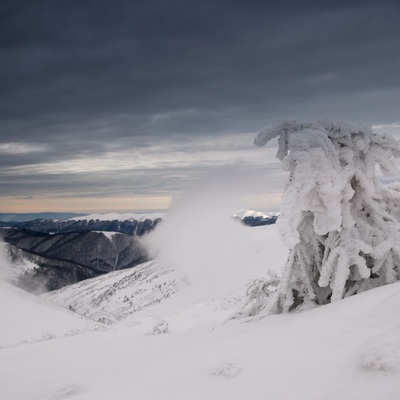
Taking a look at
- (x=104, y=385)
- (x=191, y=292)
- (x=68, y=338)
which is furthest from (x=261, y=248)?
(x=104, y=385)

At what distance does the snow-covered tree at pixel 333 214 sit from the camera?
880 centimetres

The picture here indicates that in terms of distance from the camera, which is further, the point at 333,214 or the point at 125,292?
the point at 125,292

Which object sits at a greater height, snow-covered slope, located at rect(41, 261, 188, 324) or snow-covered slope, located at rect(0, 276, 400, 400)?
snow-covered slope, located at rect(0, 276, 400, 400)

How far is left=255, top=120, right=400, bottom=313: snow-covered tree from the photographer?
8797mm

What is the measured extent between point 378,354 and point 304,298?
4.65 metres

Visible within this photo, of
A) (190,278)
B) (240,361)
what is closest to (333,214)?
(240,361)

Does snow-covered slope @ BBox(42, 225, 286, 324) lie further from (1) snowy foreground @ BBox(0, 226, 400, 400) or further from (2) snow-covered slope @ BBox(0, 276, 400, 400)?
(2) snow-covered slope @ BBox(0, 276, 400, 400)

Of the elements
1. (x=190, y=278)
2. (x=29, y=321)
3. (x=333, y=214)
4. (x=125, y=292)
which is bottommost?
(x=125, y=292)

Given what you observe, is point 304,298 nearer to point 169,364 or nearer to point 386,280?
point 386,280

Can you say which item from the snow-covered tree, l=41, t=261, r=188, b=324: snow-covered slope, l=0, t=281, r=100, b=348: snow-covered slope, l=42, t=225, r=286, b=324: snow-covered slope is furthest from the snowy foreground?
l=41, t=261, r=188, b=324: snow-covered slope

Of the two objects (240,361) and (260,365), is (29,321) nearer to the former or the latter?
(240,361)

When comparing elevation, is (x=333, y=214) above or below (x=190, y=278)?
above

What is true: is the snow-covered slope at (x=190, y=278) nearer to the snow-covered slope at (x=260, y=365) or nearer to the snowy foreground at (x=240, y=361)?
the snowy foreground at (x=240, y=361)

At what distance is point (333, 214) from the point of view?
8.71 m
